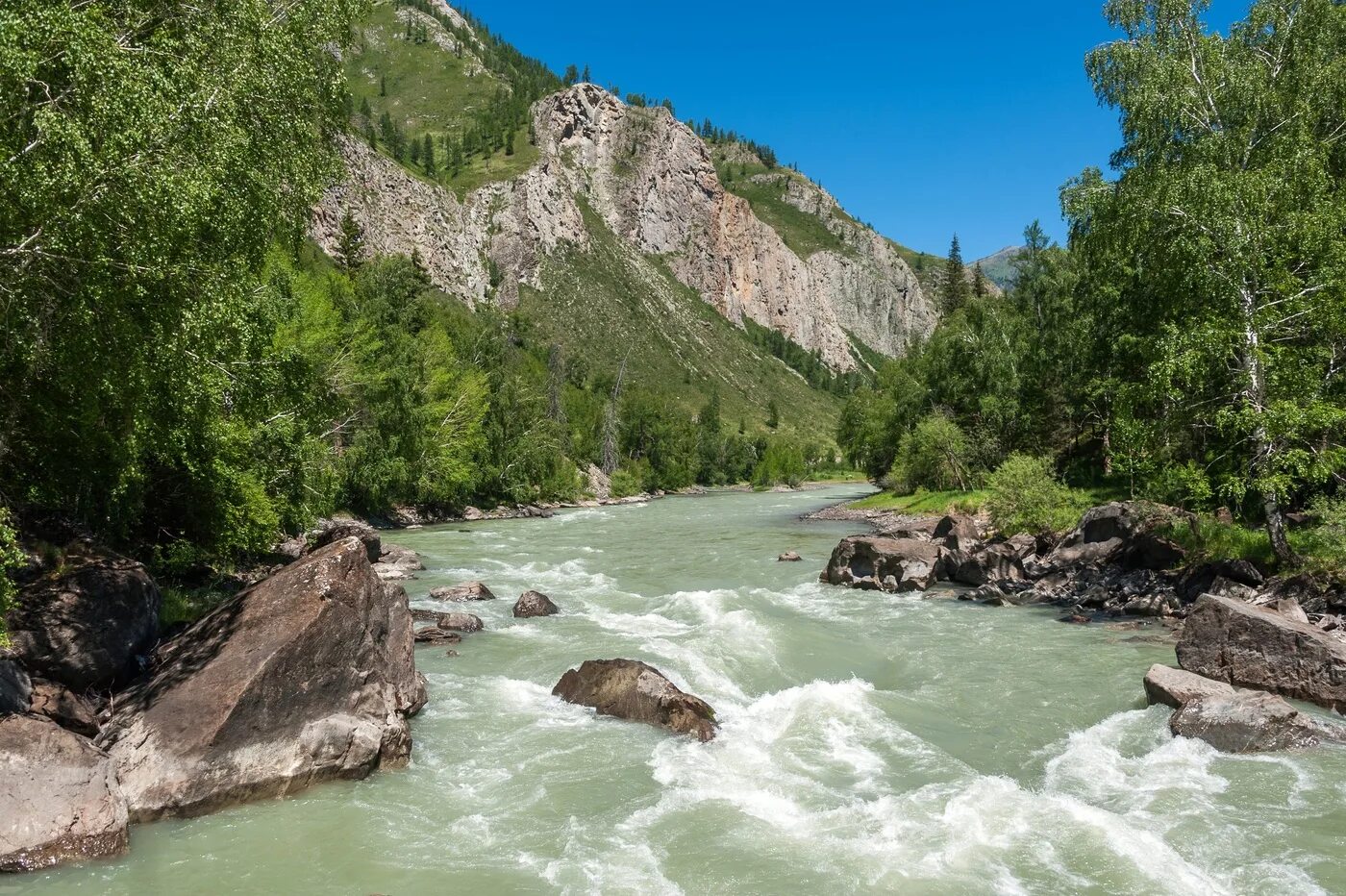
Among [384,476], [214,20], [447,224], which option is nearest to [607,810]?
[214,20]

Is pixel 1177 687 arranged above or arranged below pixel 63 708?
below

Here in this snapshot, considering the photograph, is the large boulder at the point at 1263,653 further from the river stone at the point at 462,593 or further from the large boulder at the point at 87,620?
the large boulder at the point at 87,620

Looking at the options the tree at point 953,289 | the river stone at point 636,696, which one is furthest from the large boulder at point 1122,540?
the tree at point 953,289

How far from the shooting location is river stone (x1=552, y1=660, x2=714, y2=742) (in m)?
12.7

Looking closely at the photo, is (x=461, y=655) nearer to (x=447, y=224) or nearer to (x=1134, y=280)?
(x=1134, y=280)

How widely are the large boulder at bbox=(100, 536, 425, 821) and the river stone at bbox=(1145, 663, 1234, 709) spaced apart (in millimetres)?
12489

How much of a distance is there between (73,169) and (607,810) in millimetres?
10005

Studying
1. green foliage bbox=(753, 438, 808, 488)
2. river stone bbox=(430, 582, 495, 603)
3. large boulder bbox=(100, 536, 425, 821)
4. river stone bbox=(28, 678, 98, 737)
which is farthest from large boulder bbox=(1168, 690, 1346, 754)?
green foliage bbox=(753, 438, 808, 488)

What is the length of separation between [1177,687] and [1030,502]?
2180 centimetres

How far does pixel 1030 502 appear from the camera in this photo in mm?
33531

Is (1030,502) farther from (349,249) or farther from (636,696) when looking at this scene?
(349,249)

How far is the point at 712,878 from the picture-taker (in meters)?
8.41

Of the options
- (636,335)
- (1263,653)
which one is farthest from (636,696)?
(636,335)

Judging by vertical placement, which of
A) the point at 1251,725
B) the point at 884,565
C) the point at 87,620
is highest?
the point at 87,620
